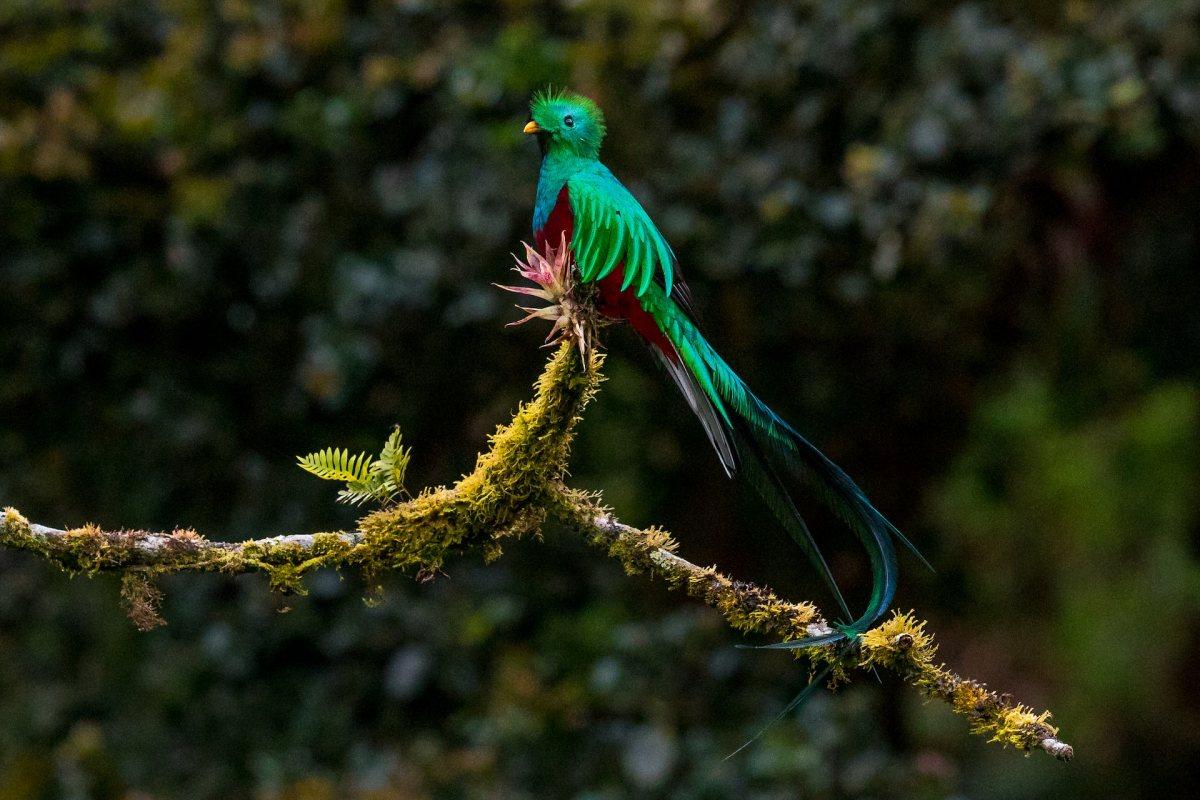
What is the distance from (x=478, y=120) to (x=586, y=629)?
1582 millimetres

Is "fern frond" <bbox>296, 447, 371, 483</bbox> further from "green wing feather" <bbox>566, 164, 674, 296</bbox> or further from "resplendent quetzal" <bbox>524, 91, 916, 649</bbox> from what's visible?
Answer: "green wing feather" <bbox>566, 164, 674, 296</bbox>

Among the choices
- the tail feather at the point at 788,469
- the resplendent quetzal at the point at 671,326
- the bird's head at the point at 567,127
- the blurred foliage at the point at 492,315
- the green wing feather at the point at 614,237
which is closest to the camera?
the tail feather at the point at 788,469

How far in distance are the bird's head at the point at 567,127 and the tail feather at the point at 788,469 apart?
479mm

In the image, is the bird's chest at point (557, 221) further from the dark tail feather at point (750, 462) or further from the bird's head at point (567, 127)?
the dark tail feather at point (750, 462)

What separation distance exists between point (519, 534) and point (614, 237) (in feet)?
2.39

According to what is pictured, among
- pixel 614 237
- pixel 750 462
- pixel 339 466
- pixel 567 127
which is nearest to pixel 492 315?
pixel 567 127

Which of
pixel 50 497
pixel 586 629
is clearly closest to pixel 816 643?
pixel 586 629

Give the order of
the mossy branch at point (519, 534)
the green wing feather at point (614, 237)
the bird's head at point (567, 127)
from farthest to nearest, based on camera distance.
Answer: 1. the bird's head at point (567, 127)
2. the green wing feather at point (614, 237)
3. the mossy branch at point (519, 534)

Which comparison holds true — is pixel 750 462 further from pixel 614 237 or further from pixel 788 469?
pixel 614 237

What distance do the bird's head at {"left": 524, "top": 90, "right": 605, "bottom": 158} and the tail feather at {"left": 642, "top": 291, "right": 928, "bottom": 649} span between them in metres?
0.48

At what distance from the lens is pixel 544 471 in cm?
188

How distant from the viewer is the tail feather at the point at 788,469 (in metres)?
1.80

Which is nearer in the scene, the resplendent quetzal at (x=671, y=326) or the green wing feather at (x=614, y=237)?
the resplendent quetzal at (x=671, y=326)

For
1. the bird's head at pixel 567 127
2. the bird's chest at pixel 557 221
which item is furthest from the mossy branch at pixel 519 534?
the bird's head at pixel 567 127
